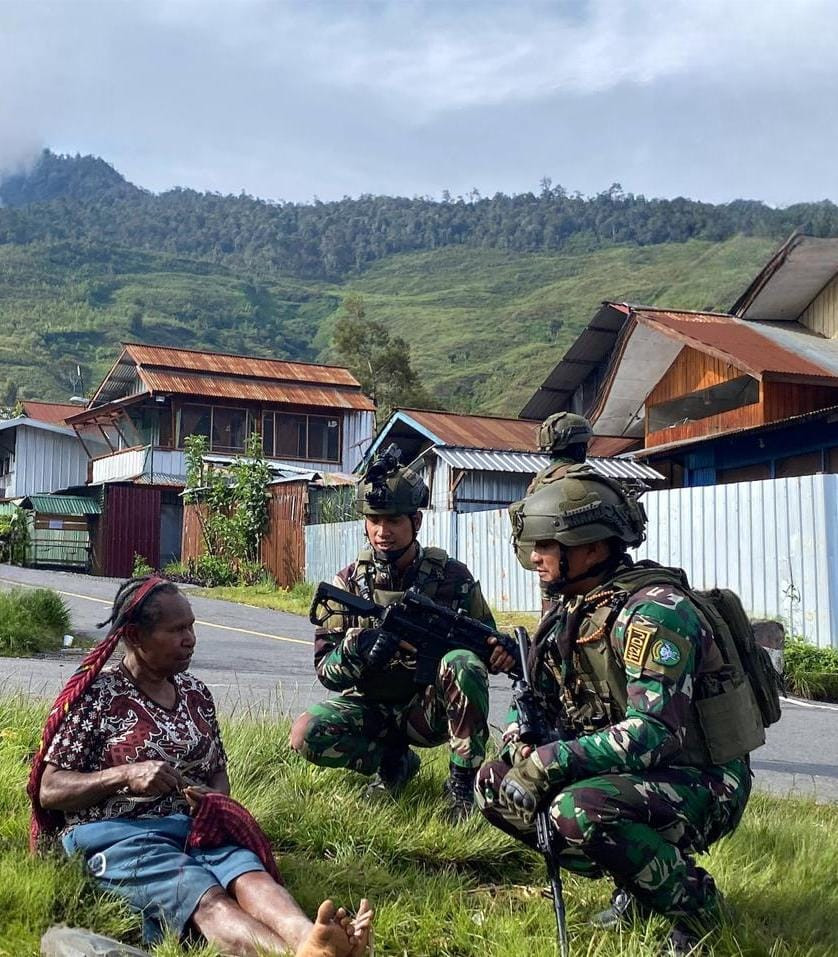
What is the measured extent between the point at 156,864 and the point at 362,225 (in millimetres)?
173677

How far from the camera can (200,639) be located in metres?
14.1

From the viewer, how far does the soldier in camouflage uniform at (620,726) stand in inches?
128

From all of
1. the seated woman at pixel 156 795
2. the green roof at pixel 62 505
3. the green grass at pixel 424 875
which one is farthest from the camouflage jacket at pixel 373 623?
the green roof at pixel 62 505

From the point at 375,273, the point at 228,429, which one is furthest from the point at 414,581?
the point at 375,273

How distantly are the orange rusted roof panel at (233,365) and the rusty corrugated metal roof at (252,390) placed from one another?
240mm

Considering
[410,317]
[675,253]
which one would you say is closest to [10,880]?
[410,317]

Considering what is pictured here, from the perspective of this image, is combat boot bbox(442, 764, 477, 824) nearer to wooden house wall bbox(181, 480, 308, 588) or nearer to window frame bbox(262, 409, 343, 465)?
wooden house wall bbox(181, 480, 308, 588)

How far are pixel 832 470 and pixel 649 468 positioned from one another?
429 cm

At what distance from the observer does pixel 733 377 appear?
69.3 ft

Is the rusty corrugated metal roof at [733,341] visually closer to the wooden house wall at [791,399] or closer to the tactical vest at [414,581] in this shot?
the wooden house wall at [791,399]

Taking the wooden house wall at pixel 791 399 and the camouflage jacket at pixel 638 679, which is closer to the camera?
the camouflage jacket at pixel 638 679

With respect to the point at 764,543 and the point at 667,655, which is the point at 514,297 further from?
the point at 667,655

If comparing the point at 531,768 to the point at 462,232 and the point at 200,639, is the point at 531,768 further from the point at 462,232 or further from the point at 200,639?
Answer: the point at 462,232

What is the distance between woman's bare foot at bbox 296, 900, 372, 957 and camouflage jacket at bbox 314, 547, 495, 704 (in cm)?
192
